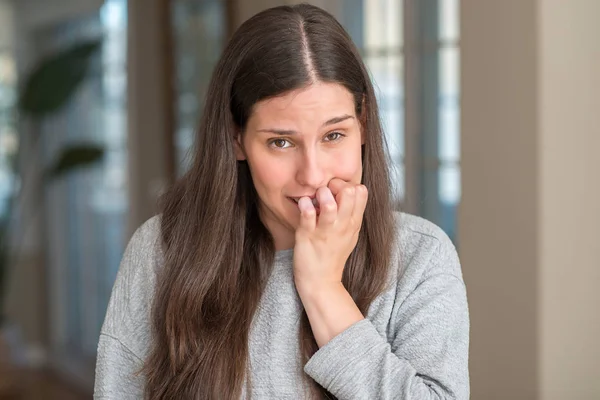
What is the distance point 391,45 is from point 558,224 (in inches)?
53.3

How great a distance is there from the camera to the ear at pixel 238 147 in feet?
4.88

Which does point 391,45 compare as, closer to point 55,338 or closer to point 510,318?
point 510,318

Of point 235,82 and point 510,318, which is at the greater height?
point 235,82

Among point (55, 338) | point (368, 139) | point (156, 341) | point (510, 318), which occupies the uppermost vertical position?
point (368, 139)

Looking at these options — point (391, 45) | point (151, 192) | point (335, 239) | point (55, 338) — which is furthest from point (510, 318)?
point (55, 338)

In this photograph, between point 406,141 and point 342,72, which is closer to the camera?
point 342,72

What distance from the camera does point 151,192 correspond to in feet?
14.3

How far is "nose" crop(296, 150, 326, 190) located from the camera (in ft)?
4.47

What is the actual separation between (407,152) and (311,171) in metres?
1.56

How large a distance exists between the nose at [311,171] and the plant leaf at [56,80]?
2.86 metres

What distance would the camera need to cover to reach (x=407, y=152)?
9.45 feet

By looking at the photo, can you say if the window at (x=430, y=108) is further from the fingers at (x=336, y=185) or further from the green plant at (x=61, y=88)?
the green plant at (x=61, y=88)

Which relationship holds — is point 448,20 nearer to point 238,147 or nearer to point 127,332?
point 238,147

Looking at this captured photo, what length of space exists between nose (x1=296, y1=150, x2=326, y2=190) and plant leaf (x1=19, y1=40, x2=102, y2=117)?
2.86m
